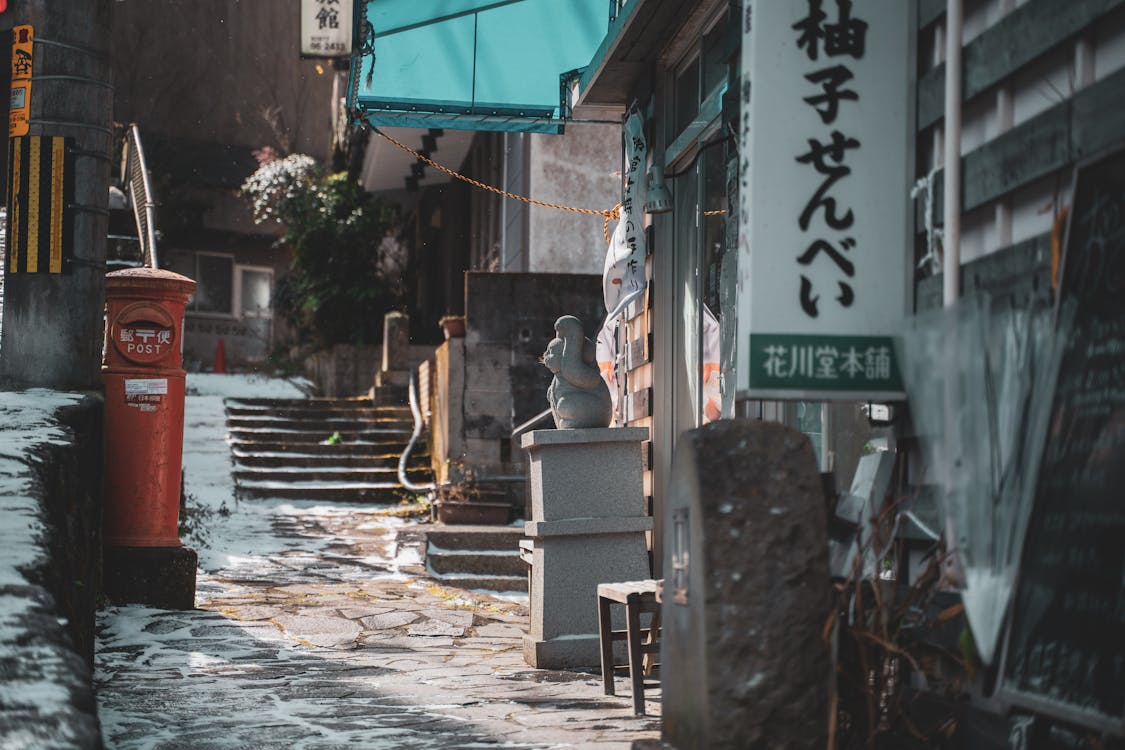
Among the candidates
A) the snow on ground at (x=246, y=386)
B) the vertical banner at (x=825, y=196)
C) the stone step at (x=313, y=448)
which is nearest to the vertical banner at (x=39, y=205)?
the vertical banner at (x=825, y=196)

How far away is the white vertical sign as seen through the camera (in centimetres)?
1941

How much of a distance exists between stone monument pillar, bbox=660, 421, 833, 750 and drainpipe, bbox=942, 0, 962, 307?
75 centimetres

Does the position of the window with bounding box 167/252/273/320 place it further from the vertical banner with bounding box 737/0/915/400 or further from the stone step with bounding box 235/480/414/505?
the vertical banner with bounding box 737/0/915/400

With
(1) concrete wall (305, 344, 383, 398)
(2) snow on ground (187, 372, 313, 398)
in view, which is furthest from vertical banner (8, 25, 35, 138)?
(1) concrete wall (305, 344, 383, 398)

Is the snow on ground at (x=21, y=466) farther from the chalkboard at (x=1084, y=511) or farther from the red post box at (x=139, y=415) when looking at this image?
the chalkboard at (x=1084, y=511)

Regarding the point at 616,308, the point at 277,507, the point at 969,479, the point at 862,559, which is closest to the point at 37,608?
the point at 862,559

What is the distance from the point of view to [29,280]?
8.59 metres

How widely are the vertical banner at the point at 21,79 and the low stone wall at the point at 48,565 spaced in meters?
1.85

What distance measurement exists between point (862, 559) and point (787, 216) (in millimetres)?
1181

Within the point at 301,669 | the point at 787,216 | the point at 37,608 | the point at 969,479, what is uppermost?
the point at 787,216

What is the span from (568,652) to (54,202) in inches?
178

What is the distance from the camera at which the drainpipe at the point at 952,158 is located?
414 centimetres

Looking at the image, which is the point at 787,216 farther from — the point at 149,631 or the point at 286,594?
the point at 286,594

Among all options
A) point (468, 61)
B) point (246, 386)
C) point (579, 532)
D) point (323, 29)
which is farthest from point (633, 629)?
point (246, 386)
